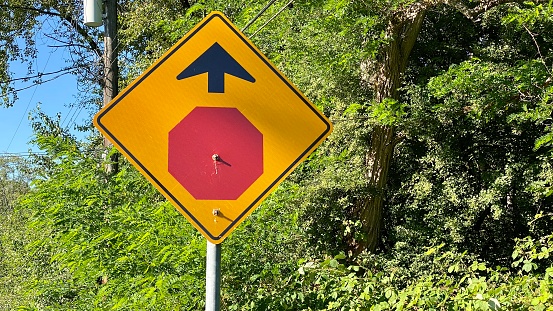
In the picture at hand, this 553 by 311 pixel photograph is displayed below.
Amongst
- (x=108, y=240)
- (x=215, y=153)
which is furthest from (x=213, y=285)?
(x=108, y=240)

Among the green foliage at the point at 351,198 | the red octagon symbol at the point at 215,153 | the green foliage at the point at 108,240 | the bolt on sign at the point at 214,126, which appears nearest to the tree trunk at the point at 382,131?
the green foliage at the point at 351,198

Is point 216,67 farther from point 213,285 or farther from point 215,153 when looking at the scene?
point 213,285

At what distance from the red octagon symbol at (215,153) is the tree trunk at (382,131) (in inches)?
289

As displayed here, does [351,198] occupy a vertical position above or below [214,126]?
above

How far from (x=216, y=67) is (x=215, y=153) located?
0.33m

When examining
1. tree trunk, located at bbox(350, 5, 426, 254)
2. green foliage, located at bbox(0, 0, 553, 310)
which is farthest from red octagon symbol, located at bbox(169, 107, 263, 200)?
tree trunk, located at bbox(350, 5, 426, 254)

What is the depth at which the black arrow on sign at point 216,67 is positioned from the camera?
219cm

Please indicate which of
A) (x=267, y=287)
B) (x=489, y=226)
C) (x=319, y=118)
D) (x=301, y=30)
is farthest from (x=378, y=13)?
(x=319, y=118)

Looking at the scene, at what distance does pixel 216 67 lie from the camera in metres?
2.21

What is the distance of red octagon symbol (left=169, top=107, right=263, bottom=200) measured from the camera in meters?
2.11

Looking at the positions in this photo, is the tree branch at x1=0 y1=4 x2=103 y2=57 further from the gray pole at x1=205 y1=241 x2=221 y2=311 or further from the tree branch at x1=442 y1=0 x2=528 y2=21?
the gray pole at x1=205 y1=241 x2=221 y2=311

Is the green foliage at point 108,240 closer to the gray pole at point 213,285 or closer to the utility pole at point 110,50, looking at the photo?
the gray pole at point 213,285

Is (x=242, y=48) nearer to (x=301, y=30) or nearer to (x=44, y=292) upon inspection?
(x=44, y=292)

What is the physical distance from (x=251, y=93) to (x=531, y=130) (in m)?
8.89
